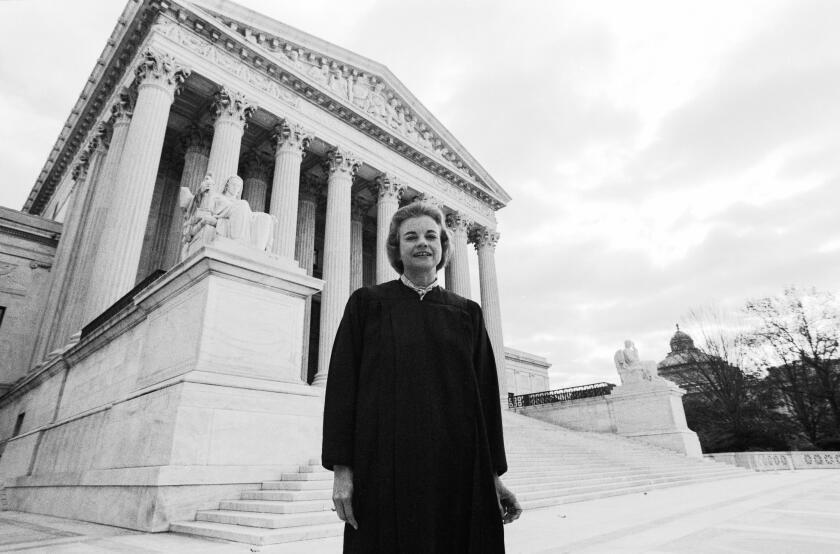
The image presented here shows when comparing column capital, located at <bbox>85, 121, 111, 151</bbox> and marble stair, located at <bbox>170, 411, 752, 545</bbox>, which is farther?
column capital, located at <bbox>85, 121, 111, 151</bbox>

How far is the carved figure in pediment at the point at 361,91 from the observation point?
2569 cm

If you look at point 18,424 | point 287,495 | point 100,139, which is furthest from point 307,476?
point 100,139

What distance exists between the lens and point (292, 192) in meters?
20.3

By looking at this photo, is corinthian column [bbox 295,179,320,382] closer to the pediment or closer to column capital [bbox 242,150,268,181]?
column capital [bbox 242,150,268,181]

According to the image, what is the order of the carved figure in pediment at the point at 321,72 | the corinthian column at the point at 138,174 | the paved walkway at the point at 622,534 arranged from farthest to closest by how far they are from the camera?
the carved figure in pediment at the point at 321,72
the corinthian column at the point at 138,174
the paved walkway at the point at 622,534

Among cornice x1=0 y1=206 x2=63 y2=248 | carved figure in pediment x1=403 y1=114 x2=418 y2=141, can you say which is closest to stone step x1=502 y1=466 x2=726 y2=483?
carved figure in pediment x1=403 y1=114 x2=418 y2=141

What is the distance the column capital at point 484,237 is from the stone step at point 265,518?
26.4 meters

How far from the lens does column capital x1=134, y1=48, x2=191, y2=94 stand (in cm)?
1692

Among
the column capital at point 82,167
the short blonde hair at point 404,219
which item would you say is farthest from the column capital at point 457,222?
the short blonde hair at point 404,219

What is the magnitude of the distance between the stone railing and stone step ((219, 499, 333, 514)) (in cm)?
2216

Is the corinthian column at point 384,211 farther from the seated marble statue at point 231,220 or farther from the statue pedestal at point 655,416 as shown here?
the seated marble statue at point 231,220

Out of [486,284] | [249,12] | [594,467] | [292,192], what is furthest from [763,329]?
[249,12]

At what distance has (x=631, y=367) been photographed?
2289 cm

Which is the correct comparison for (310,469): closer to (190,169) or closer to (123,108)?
(190,169)
